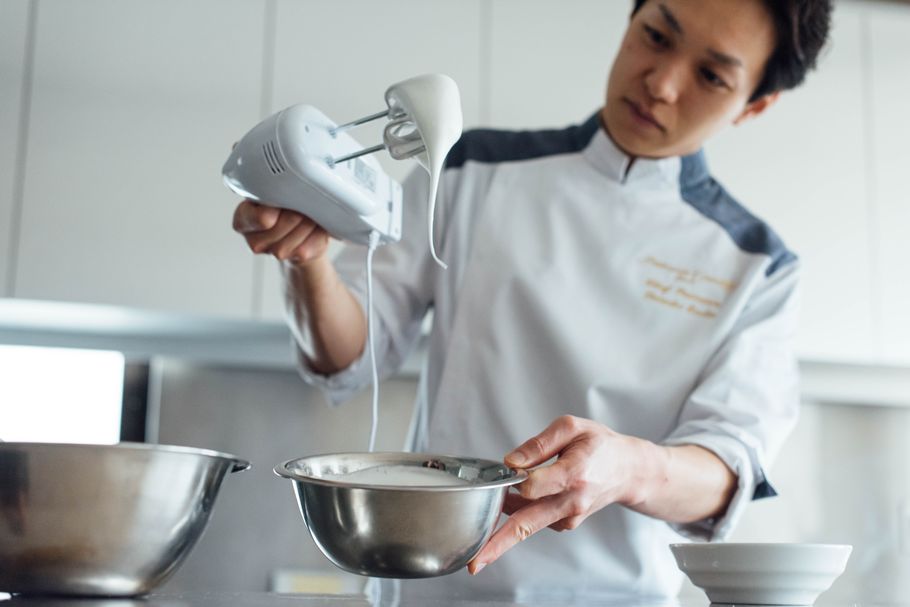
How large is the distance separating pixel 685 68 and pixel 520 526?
25.9 inches

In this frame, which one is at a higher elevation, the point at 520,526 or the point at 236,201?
the point at 236,201

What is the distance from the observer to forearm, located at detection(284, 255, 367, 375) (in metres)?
1.02

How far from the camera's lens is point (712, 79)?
1.20m

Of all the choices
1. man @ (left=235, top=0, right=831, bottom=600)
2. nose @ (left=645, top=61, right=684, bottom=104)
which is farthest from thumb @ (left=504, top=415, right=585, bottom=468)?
nose @ (left=645, top=61, right=684, bottom=104)

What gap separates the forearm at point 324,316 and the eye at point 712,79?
0.51 meters

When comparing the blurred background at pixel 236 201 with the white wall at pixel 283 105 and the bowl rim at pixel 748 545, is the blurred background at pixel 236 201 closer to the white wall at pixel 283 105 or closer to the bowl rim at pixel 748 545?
the white wall at pixel 283 105

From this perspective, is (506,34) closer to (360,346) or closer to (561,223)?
(561,223)

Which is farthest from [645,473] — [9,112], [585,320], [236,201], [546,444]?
[9,112]

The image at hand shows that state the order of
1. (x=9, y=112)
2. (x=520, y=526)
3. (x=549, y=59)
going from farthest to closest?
1. (x=549, y=59)
2. (x=9, y=112)
3. (x=520, y=526)

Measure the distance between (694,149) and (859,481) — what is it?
1487mm

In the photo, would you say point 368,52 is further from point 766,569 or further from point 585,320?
point 766,569

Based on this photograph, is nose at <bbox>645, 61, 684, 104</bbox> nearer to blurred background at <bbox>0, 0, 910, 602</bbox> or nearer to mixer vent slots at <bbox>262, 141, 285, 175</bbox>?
mixer vent slots at <bbox>262, 141, 285, 175</bbox>

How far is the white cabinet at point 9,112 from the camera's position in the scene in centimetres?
179

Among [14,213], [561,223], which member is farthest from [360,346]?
[14,213]
